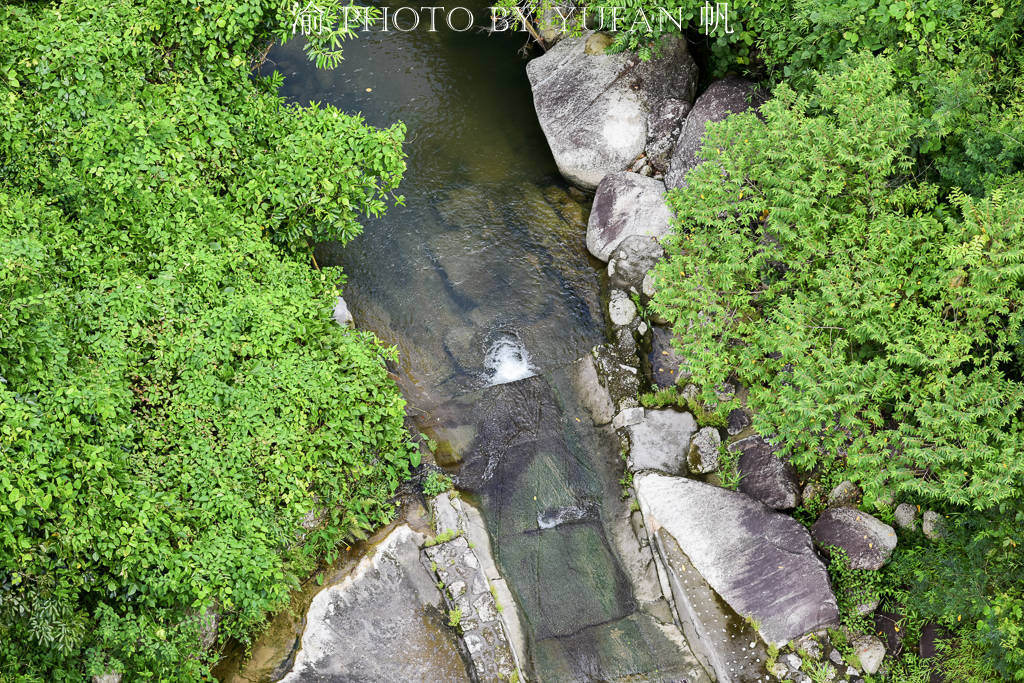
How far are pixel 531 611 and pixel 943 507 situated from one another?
21.8 ft

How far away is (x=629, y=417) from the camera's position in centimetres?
1391

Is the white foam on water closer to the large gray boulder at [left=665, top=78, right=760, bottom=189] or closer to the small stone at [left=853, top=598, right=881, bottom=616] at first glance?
the large gray boulder at [left=665, top=78, right=760, bottom=189]

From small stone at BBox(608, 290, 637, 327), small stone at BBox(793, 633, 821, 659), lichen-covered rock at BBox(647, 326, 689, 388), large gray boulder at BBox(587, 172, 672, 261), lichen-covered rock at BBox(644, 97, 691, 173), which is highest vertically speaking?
lichen-covered rock at BBox(644, 97, 691, 173)

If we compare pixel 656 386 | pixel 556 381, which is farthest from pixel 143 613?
pixel 656 386

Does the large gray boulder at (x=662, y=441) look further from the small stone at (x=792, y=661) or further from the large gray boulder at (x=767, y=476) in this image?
the small stone at (x=792, y=661)

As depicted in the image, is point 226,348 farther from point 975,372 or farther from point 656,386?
point 975,372

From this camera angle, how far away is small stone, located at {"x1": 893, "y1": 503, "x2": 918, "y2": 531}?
1160 cm

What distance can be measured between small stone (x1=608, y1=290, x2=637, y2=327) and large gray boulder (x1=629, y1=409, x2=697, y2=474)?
2.22m

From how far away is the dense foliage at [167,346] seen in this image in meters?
9.36

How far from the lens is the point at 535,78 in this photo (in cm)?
1870

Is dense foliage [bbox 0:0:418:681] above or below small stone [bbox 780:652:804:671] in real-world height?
above

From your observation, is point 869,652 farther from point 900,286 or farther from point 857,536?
point 900,286

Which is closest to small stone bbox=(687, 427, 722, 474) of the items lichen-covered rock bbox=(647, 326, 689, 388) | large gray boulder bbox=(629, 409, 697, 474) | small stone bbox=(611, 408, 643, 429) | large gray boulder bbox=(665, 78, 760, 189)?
large gray boulder bbox=(629, 409, 697, 474)

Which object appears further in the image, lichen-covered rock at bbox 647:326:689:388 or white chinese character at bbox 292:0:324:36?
lichen-covered rock at bbox 647:326:689:388
